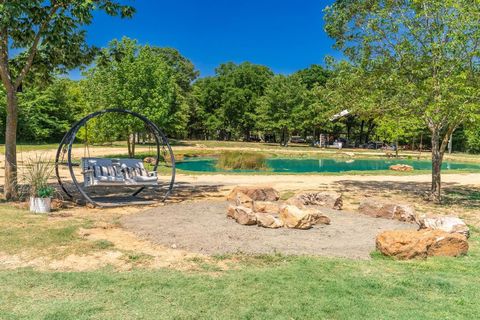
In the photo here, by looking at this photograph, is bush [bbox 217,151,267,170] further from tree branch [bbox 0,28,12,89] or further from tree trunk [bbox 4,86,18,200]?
tree branch [bbox 0,28,12,89]

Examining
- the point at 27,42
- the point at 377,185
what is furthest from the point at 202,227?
the point at 377,185

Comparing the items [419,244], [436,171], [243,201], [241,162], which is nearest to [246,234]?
[243,201]

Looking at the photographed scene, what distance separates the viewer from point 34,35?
10477 mm

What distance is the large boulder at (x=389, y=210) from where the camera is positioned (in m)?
8.56

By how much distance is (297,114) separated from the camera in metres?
46.9

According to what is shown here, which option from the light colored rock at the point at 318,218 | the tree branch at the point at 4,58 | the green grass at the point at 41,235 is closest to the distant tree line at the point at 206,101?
the tree branch at the point at 4,58

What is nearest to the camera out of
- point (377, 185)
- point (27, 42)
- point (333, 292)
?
point (333, 292)

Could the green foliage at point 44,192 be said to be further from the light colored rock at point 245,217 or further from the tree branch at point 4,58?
the light colored rock at point 245,217

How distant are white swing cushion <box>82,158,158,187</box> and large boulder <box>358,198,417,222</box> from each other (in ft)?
16.4

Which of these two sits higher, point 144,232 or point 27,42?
point 27,42

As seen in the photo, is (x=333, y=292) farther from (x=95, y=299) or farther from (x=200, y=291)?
(x=95, y=299)

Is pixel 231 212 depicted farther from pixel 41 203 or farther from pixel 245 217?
pixel 41 203

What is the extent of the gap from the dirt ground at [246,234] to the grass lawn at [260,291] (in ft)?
1.77

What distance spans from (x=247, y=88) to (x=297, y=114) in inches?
507
